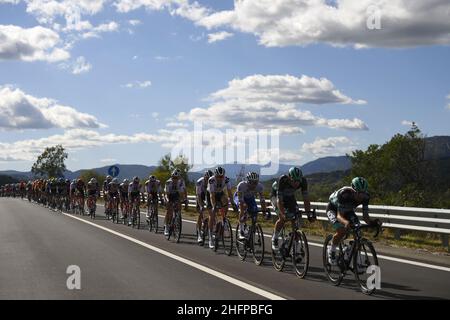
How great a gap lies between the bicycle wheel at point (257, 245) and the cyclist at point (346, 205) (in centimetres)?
214

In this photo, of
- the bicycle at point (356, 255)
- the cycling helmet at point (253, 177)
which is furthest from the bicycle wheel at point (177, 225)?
the bicycle at point (356, 255)

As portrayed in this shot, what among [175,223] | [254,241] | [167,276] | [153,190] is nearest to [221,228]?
[254,241]

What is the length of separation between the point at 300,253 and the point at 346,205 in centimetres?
149

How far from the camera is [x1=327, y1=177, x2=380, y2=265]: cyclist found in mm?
8672

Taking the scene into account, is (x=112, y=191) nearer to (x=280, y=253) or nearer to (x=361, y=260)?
(x=280, y=253)

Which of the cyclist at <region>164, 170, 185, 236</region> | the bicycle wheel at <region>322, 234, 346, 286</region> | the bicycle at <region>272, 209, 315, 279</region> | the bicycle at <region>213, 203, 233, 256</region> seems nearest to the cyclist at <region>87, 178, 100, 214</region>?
the cyclist at <region>164, 170, 185, 236</region>

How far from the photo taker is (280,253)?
10445mm

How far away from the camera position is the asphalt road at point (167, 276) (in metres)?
8.19

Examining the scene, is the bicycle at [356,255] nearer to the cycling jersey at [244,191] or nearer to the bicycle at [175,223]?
the cycling jersey at [244,191]

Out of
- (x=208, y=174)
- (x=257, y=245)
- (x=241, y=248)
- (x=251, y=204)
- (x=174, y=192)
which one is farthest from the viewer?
(x=174, y=192)

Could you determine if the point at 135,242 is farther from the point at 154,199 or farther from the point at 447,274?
the point at 447,274
